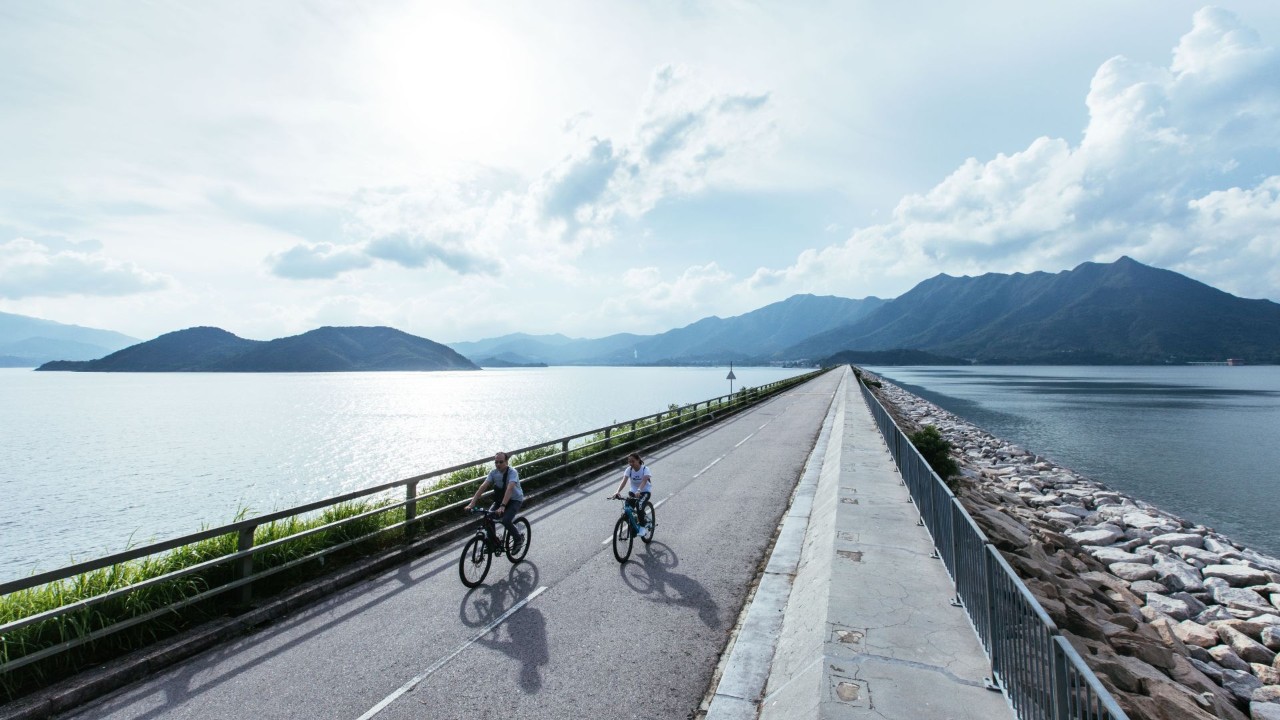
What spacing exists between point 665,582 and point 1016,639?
5.37 m

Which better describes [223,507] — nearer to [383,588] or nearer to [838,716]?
[383,588]

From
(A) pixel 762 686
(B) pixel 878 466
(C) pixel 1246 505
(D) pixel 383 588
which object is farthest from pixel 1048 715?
(C) pixel 1246 505

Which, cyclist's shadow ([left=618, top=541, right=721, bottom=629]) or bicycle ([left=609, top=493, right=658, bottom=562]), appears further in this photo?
→ bicycle ([left=609, top=493, right=658, bottom=562])

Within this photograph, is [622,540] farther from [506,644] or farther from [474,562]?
[506,644]

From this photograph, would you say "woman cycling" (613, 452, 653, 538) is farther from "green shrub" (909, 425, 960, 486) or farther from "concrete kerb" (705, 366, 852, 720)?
"green shrub" (909, 425, 960, 486)

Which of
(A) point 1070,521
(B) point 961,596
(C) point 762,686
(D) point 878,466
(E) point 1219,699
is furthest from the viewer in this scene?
(A) point 1070,521

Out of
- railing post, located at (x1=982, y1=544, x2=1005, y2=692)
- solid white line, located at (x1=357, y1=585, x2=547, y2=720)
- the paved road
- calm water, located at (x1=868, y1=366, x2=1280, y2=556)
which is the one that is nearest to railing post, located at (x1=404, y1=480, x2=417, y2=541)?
the paved road

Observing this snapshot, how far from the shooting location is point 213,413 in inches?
3255

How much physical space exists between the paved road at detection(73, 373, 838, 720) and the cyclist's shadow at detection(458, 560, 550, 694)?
0.02 m

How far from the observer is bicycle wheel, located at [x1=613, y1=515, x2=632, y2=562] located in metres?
10.3

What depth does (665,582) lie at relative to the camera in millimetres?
9391

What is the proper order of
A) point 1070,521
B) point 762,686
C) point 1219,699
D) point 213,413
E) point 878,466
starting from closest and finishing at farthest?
point 762,686
point 1219,699
point 878,466
point 1070,521
point 213,413

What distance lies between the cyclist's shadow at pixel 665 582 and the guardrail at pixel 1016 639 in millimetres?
3165

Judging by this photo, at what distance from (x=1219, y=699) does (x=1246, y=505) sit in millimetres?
24454
